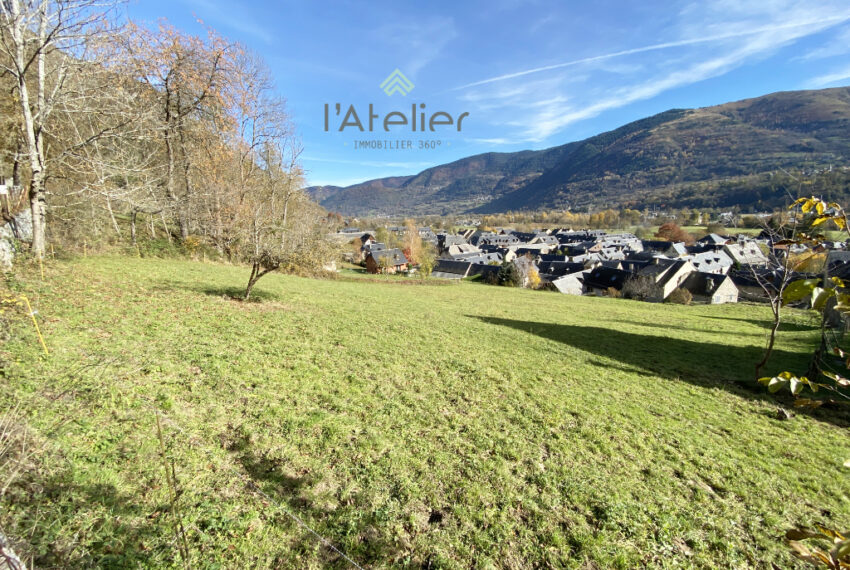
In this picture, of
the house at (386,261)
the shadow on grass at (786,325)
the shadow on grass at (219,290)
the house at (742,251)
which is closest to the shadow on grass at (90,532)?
the shadow on grass at (219,290)

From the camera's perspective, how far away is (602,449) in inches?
204

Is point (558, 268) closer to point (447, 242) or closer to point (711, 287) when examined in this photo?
point (711, 287)

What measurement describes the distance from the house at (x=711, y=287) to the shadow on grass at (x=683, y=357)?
27.2 m

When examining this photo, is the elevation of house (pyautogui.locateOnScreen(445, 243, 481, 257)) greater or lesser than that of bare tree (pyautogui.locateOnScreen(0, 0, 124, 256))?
lesser

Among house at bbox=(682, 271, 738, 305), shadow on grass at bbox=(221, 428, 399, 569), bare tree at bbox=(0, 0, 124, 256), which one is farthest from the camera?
house at bbox=(682, 271, 738, 305)

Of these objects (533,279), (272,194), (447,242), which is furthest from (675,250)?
(272,194)

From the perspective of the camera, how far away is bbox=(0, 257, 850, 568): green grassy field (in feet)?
10.6

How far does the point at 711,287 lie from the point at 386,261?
37.1 meters

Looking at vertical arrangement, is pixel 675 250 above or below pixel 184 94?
below

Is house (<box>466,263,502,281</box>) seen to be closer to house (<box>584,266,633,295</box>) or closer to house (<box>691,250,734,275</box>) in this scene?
house (<box>584,266,633,295</box>)

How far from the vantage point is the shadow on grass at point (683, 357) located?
835 centimetres

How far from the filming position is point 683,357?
10969 mm

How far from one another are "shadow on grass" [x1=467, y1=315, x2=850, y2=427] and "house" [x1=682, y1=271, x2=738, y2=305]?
1070 inches

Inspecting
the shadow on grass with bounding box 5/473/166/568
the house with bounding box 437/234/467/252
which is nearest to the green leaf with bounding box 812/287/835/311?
the shadow on grass with bounding box 5/473/166/568
